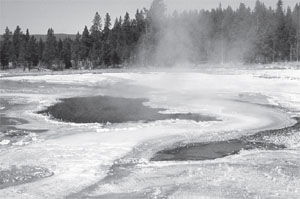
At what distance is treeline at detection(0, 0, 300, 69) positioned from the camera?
8162 cm

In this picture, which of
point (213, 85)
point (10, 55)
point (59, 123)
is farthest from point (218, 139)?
point (10, 55)

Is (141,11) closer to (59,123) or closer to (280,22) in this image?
(280,22)

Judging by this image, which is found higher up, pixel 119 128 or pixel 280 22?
pixel 280 22

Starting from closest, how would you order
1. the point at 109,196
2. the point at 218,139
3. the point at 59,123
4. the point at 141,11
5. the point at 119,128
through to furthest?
the point at 109,196 < the point at 218,139 < the point at 119,128 < the point at 59,123 < the point at 141,11

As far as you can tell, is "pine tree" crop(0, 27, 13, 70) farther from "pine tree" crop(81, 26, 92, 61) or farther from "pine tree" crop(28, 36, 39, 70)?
"pine tree" crop(81, 26, 92, 61)

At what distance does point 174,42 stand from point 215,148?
2583 inches

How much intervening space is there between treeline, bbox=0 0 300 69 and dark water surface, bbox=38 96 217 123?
47585 millimetres

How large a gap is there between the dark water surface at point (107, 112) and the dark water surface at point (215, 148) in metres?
5.57

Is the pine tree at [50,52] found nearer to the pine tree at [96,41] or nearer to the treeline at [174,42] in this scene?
the treeline at [174,42]

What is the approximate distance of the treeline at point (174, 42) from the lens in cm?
8162

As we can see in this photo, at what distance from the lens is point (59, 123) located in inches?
899

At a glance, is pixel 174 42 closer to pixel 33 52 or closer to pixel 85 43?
pixel 85 43

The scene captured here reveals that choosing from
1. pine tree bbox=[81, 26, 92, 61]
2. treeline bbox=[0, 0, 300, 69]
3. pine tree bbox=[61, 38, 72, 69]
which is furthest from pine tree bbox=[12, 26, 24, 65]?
pine tree bbox=[81, 26, 92, 61]

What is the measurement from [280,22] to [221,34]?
11.4 m
